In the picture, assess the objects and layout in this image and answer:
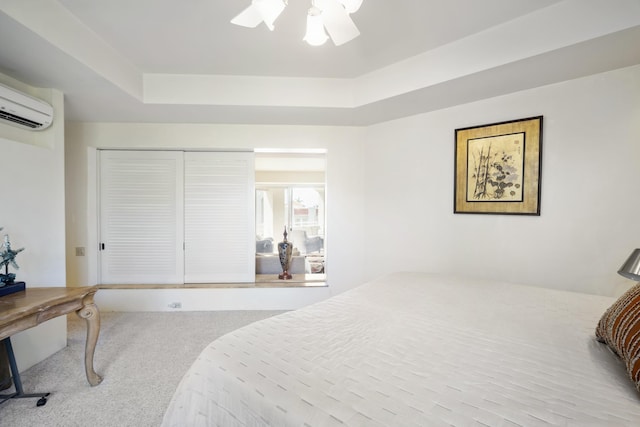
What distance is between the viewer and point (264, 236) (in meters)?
8.09

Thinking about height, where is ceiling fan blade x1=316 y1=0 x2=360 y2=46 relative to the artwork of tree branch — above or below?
above

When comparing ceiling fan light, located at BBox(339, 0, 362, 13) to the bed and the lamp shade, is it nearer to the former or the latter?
the bed

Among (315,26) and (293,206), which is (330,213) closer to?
(315,26)

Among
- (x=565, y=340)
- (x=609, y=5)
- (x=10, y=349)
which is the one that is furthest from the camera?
(x=10, y=349)

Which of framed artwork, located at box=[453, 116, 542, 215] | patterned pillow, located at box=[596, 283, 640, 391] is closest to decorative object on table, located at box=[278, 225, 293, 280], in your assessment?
framed artwork, located at box=[453, 116, 542, 215]

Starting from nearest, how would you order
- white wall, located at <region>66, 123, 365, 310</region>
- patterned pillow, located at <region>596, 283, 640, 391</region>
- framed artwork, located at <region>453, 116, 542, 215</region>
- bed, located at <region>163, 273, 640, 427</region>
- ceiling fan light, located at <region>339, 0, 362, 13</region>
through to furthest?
bed, located at <region>163, 273, 640, 427</region>
patterned pillow, located at <region>596, 283, 640, 391</region>
ceiling fan light, located at <region>339, 0, 362, 13</region>
framed artwork, located at <region>453, 116, 542, 215</region>
white wall, located at <region>66, 123, 365, 310</region>

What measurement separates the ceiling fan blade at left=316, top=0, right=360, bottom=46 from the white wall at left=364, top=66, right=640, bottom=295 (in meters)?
1.73

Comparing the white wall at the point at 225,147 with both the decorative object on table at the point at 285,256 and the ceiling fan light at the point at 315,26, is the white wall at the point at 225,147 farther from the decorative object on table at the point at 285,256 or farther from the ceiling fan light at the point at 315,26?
the ceiling fan light at the point at 315,26

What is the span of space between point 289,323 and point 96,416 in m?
1.40

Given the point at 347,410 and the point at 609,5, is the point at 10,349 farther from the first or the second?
the point at 609,5

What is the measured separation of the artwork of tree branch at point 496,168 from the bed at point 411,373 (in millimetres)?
1242

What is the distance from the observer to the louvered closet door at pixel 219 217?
11.7 ft

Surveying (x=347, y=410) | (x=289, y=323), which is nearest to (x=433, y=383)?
(x=347, y=410)

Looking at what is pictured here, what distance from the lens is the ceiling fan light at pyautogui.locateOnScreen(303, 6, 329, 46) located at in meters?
1.49
